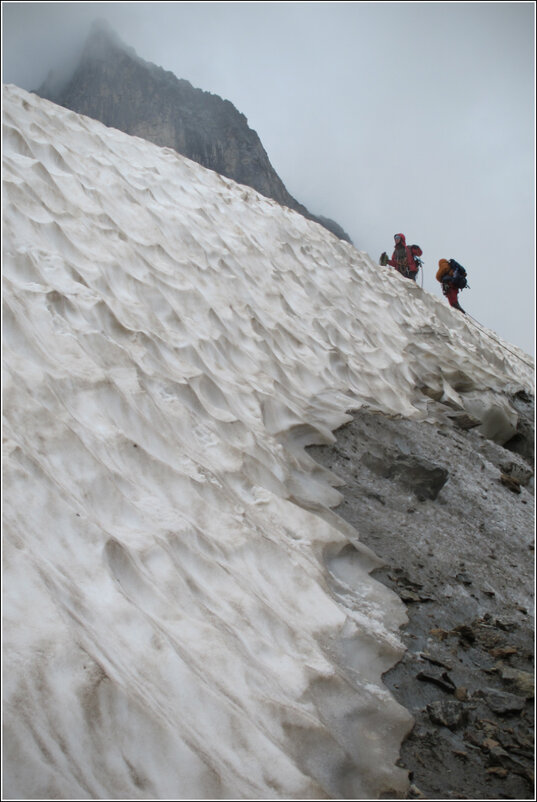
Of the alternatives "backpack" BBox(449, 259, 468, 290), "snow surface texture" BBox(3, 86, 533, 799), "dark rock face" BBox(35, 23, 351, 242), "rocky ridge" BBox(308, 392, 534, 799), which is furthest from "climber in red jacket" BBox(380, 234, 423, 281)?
"dark rock face" BBox(35, 23, 351, 242)

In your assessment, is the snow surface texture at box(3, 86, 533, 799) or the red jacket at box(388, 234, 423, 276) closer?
the snow surface texture at box(3, 86, 533, 799)

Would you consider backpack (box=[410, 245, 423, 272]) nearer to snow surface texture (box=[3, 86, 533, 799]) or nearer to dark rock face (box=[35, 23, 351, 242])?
snow surface texture (box=[3, 86, 533, 799])

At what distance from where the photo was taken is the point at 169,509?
12.3 feet

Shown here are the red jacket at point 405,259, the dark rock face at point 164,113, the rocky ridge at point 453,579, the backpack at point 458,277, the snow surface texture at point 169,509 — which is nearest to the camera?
the snow surface texture at point 169,509

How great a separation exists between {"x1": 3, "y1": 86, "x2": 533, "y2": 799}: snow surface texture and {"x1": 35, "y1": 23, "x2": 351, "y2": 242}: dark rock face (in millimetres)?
51414

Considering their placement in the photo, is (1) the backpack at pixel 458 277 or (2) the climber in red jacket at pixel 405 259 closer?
(1) the backpack at pixel 458 277

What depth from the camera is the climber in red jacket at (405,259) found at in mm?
13828

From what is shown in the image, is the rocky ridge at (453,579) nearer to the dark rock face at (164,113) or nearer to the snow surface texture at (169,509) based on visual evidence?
the snow surface texture at (169,509)

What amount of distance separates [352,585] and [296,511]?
2.21ft

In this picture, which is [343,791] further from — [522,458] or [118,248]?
[522,458]

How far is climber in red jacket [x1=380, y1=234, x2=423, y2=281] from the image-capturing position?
544 inches

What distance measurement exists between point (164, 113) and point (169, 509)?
65050 mm

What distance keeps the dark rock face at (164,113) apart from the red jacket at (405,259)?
4386cm

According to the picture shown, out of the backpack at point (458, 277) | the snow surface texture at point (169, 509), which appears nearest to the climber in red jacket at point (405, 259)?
the backpack at point (458, 277)
